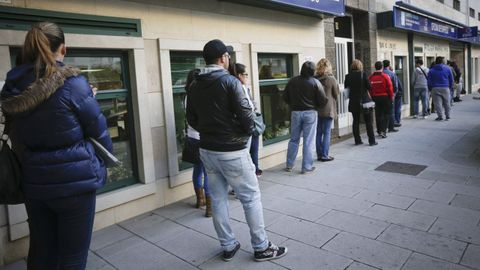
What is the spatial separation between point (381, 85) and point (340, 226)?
18.6 ft

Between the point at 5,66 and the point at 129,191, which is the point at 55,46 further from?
the point at 129,191

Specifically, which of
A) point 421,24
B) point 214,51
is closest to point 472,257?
point 214,51

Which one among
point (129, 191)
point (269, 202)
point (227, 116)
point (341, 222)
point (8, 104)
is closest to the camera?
point (8, 104)

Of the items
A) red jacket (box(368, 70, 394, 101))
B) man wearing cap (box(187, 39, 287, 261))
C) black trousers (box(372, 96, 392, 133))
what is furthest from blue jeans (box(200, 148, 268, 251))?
black trousers (box(372, 96, 392, 133))

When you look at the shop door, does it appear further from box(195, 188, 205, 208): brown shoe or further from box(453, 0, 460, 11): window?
box(453, 0, 460, 11): window

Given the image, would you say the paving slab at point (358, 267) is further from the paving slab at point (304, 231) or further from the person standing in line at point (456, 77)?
the person standing in line at point (456, 77)

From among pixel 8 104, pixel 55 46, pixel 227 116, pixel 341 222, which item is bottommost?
pixel 341 222

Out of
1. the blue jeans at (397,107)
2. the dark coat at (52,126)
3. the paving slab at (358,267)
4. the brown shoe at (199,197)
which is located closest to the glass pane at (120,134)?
the brown shoe at (199,197)

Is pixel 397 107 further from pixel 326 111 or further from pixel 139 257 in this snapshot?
pixel 139 257

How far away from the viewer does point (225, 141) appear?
3.09m

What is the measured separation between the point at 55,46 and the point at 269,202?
324cm

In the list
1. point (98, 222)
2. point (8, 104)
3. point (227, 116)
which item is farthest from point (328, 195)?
point (8, 104)

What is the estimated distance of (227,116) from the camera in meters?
3.10

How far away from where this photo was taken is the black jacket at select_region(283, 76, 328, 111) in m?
5.88
